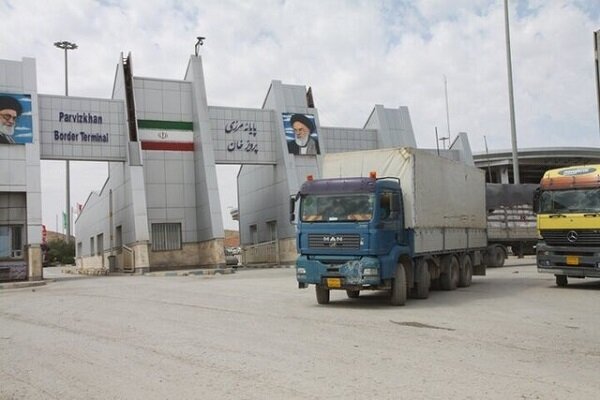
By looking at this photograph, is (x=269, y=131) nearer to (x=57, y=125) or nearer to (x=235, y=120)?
(x=235, y=120)

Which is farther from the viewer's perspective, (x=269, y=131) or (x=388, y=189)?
(x=269, y=131)

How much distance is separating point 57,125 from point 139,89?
16.2 ft

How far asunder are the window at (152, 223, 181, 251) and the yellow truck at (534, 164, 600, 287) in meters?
22.7

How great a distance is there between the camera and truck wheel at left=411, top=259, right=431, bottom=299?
15.3 metres

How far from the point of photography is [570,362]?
308 inches

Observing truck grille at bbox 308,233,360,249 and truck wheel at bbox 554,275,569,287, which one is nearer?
truck grille at bbox 308,233,360,249

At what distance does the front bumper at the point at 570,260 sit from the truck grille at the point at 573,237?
138 millimetres

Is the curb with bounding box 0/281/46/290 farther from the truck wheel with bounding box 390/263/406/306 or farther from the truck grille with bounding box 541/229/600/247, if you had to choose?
the truck grille with bounding box 541/229/600/247

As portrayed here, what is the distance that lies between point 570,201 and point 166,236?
78.9 ft

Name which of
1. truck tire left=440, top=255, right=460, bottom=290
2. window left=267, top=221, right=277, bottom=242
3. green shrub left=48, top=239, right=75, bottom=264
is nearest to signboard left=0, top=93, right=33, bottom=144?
window left=267, top=221, right=277, bottom=242

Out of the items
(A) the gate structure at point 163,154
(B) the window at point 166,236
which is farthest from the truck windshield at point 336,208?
(B) the window at point 166,236

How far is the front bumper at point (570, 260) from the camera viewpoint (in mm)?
16391

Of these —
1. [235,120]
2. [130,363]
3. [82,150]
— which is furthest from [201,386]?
[235,120]

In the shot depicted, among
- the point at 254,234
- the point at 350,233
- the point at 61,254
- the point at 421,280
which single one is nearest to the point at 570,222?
the point at 421,280
